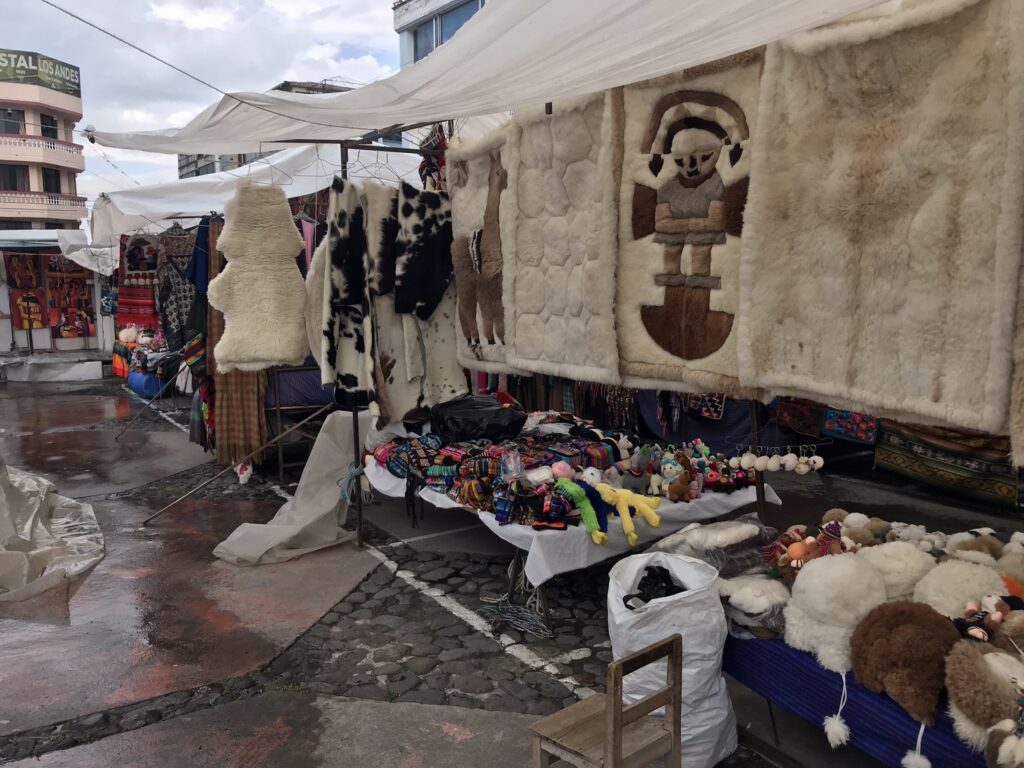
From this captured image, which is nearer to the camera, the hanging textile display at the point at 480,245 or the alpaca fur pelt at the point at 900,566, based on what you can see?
the alpaca fur pelt at the point at 900,566

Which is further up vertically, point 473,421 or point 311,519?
point 473,421

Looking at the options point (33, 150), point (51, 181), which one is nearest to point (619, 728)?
point (33, 150)

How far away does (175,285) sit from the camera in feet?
31.0

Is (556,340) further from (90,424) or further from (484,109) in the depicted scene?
(90,424)

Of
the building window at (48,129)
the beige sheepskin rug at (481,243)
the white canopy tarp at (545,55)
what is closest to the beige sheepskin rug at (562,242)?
the beige sheepskin rug at (481,243)

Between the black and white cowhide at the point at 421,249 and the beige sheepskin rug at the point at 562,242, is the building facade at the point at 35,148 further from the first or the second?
the beige sheepskin rug at the point at 562,242

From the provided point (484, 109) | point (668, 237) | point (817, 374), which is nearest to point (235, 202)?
point (484, 109)

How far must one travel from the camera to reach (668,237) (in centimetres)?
327

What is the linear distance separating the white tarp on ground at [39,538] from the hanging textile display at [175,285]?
283cm

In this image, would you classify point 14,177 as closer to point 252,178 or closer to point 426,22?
point 426,22

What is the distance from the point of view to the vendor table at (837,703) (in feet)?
7.93

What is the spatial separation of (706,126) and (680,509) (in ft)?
7.93

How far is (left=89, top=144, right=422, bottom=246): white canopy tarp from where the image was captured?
8.68 m

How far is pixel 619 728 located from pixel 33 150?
122 ft
